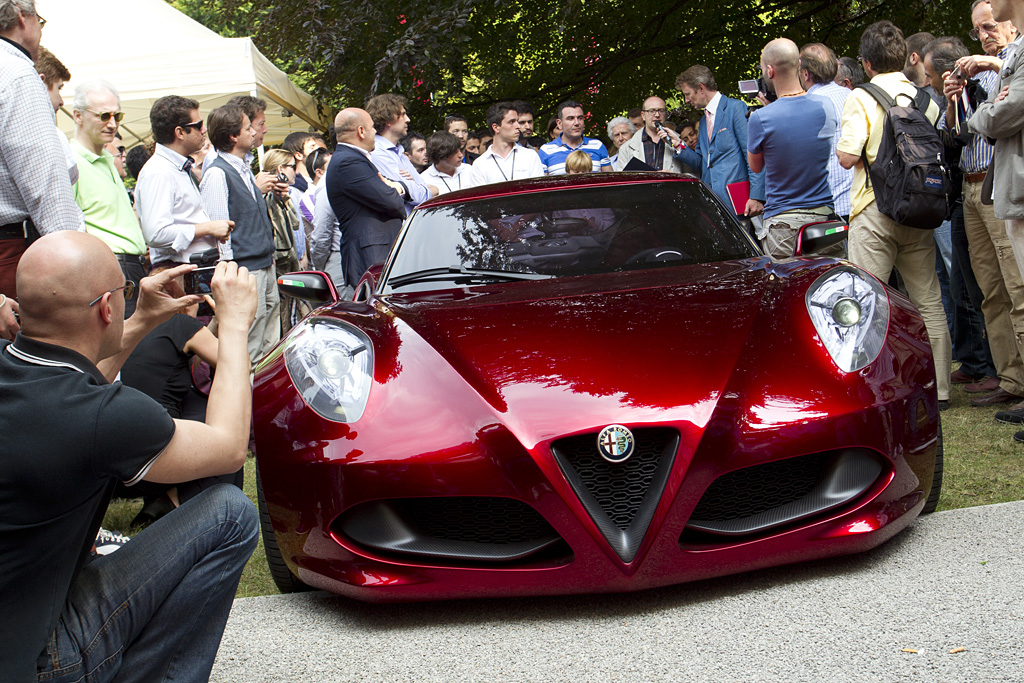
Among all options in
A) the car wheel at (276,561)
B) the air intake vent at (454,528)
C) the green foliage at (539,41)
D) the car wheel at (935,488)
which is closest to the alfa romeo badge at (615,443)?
the air intake vent at (454,528)

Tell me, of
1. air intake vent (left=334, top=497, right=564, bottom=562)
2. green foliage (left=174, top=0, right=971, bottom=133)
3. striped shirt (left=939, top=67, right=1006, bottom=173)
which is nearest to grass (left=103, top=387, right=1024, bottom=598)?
air intake vent (left=334, top=497, right=564, bottom=562)

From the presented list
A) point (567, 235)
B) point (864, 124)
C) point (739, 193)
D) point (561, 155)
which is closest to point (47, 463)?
point (567, 235)

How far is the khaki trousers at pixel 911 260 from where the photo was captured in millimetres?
5238

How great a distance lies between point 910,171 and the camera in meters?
4.94

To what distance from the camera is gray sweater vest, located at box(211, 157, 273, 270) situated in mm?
6312

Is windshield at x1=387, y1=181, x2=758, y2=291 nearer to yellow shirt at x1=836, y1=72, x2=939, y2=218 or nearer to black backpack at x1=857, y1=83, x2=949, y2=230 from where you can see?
black backpack at x1=857, y1=83, x2=949, y2=230

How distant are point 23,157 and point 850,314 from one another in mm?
3168

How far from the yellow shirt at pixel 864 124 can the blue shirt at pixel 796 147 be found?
35 centimetres

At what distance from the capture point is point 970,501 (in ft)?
12.0

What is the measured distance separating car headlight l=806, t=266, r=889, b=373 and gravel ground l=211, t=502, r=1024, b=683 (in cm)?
65

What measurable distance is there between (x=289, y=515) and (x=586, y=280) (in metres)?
1.42

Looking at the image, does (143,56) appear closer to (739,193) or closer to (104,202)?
(104,202)

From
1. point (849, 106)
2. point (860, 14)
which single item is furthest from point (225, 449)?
point (860, 14)

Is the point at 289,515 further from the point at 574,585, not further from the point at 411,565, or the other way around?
the point at 574,585
